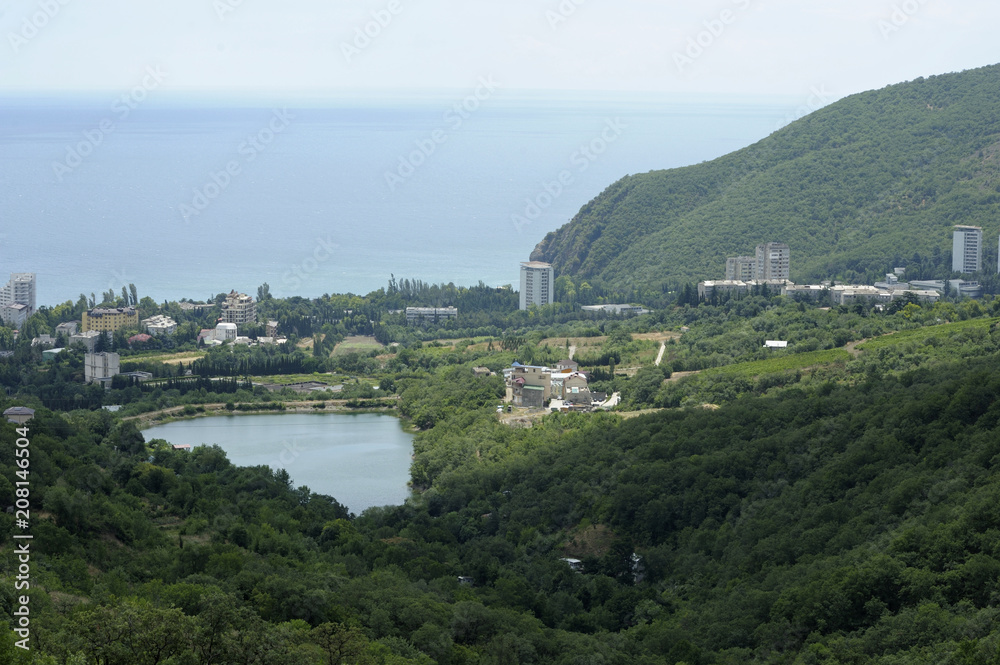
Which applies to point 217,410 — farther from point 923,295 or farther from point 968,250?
point 968,250

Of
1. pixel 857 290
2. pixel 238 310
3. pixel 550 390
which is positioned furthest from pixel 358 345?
pixel 857 290

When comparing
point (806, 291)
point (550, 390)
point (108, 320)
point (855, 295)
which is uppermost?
point (806, 291)

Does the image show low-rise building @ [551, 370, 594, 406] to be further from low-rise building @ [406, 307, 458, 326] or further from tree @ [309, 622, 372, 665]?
tree @ [309, 622, 372, 665]

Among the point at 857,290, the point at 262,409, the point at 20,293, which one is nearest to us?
the point at 262,409

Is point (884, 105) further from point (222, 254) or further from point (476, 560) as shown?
point (476, 560)

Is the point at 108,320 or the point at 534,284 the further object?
the point at 534,284

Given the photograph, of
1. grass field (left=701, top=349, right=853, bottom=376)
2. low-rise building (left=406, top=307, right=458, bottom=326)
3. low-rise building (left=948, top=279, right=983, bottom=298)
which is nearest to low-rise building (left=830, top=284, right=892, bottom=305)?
low-rise building (left=948, top=279, right=983, bottom=298)

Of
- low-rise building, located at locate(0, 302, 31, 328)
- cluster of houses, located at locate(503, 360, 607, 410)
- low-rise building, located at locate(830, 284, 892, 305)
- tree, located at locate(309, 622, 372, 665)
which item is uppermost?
low-rise building, located at locate(830, 284, 892, 305)
